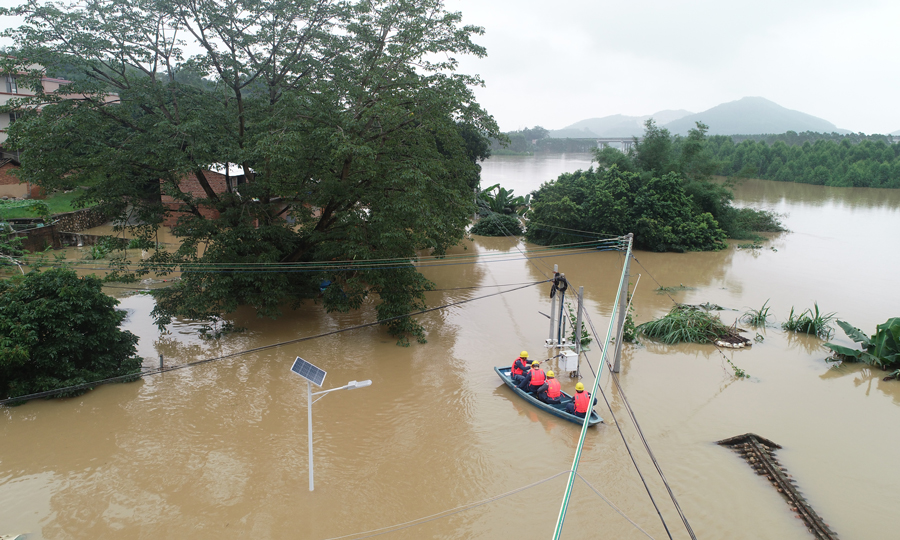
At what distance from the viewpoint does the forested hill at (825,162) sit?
51281 mm

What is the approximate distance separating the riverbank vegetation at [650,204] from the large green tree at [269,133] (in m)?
13.3

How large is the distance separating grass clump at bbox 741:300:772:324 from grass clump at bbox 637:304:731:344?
1.43 meters

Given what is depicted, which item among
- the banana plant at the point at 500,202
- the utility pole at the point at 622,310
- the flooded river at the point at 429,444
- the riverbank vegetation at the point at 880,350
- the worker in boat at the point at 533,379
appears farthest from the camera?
the banana plant at the point at 500,202

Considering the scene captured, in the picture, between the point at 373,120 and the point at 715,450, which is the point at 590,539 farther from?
the point at 373,120

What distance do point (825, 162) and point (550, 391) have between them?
60840 millimetres

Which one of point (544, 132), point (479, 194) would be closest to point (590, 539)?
point (479, 194)

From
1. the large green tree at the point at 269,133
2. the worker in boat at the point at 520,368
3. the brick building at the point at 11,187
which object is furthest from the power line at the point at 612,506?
the brick building at the point at 11,187

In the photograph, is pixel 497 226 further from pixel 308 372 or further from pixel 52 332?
pixel 308 372

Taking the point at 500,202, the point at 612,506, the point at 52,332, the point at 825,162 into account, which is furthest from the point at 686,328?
the point at 825,162

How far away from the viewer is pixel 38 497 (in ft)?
25.8

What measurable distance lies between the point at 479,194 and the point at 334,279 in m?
18.5

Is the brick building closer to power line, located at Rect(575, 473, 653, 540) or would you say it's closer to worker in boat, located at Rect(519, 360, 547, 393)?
worker in boat, located at Rect(519, 360, 547, 393)

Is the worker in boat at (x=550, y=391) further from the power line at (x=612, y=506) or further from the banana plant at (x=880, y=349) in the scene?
the banana plant at (x=880, y=349)

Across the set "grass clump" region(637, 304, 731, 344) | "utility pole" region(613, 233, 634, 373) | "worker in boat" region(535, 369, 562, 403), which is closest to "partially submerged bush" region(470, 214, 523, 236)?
"grass clump" region(637, 304, 731, 344)
